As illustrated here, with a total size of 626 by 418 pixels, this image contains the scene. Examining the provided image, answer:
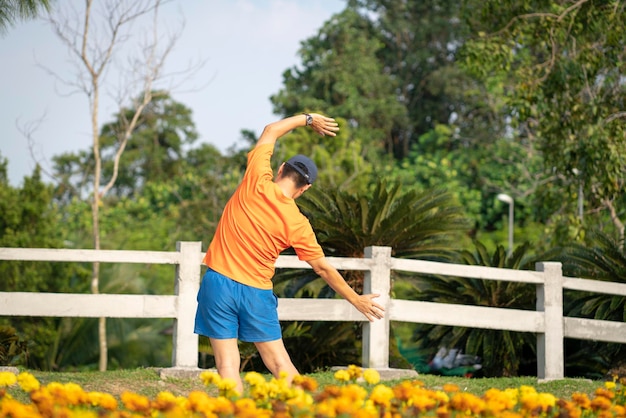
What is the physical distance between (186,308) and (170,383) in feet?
2.21

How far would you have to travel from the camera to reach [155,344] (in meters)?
19.5

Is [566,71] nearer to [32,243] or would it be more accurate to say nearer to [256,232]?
[256,232]

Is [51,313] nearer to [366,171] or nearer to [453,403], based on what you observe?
[453,403]

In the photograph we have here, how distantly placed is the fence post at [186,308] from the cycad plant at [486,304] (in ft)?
11.7

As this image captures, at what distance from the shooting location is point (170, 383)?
7.39 m

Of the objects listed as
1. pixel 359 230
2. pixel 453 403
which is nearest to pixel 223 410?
pixel 453 403

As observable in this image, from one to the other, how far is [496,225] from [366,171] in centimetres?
931

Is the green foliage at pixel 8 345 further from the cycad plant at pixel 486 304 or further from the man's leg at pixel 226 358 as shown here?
the cycad plant at pixel 486 304

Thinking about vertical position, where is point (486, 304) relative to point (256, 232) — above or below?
below

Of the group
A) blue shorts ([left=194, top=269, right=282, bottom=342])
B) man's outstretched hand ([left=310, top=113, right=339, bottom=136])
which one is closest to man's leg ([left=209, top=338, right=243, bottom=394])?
blue shorts ([left=194, top=269, right=282, bottom=342])

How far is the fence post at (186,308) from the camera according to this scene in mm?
7664

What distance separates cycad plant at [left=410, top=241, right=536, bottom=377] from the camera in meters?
10.0

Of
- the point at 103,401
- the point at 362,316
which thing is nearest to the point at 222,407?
the point at 103,401

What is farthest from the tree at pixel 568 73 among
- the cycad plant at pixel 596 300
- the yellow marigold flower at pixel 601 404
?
the yellow marigold flower at pixel 601 404
